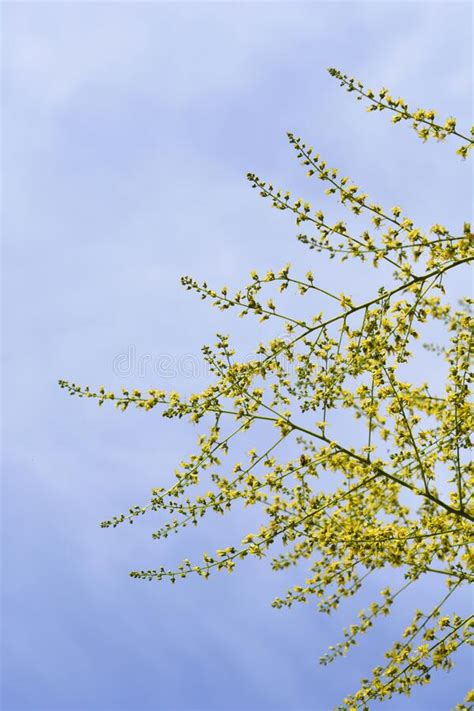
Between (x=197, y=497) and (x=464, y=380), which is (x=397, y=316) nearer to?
(x=464, y=380)

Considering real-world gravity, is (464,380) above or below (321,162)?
below

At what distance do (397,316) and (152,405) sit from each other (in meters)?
2.29

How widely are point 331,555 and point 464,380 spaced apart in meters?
1.94

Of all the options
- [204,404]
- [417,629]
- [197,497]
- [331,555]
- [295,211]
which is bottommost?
[417,629]

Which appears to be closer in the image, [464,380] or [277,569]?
[464,380]

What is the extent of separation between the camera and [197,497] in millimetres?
6797

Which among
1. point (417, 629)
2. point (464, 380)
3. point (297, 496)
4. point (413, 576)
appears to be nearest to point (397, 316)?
point (464, 380)

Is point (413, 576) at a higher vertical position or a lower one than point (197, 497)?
lower

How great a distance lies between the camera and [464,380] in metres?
6.66

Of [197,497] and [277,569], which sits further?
[277,569]

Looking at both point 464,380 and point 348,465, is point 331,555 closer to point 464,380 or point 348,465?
point 348,465

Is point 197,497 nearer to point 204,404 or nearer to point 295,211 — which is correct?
point 204,404

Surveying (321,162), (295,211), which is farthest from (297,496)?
(321,162)

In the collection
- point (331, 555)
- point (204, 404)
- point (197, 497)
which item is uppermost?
point (204, 404)
